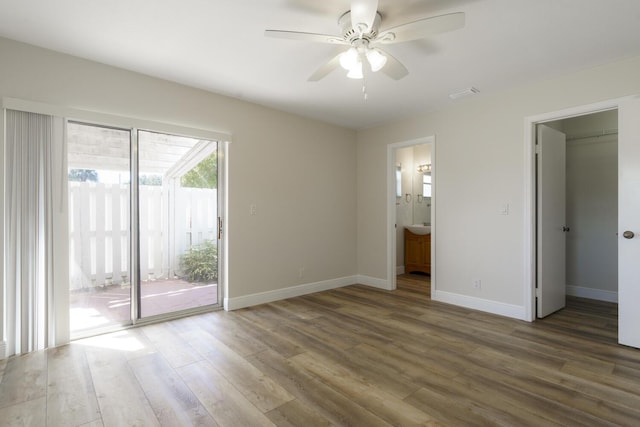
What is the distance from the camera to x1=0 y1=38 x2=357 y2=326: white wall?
9.32 ft

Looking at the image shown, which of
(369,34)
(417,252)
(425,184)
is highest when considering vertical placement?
(369,34)

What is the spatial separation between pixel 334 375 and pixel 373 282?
9.57 ft

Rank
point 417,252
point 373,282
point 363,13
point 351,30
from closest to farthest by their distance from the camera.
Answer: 1. point 363,13
2. point 351,30
3. point 373,282
4. point 417,252

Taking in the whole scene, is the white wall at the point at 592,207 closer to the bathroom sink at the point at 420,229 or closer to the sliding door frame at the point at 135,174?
the bathroom sink at the point at 420,229

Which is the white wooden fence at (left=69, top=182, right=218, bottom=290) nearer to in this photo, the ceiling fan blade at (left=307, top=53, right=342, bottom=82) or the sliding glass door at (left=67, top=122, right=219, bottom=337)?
the sliding glass door at (left=67, top=122, right=219, bottom=337)

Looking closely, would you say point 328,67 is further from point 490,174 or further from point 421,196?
point 421,196

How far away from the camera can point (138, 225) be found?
11.0 feet

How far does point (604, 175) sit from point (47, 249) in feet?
21.4

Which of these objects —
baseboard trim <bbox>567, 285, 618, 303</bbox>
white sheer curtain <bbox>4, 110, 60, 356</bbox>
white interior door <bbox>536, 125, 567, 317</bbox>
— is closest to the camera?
white sheer curtain <bbox>4, 110, 60, 356</bbox>

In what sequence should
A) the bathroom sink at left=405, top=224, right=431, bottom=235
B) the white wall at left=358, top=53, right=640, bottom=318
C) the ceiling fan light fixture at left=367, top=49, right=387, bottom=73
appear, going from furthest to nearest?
the bathroom sink at left=405, top=224, right=431, bottom=235
the white wall at left=358, top=53, right=640, bottom=318
the ceiling fan light fixture at left=367, top=49, right=387, bottom=73

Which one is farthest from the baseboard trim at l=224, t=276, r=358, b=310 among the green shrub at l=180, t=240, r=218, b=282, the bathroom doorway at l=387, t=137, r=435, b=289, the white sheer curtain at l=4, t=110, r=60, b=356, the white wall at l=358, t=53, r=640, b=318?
the white sheer curtain at l=4, t=110, r=60, b=356

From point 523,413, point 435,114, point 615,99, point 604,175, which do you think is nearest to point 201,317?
point 523,413

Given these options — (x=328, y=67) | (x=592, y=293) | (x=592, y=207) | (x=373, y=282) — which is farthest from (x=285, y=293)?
(x=592, y=207)

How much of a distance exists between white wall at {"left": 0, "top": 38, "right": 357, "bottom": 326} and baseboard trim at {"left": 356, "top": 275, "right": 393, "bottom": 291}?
170 mm
